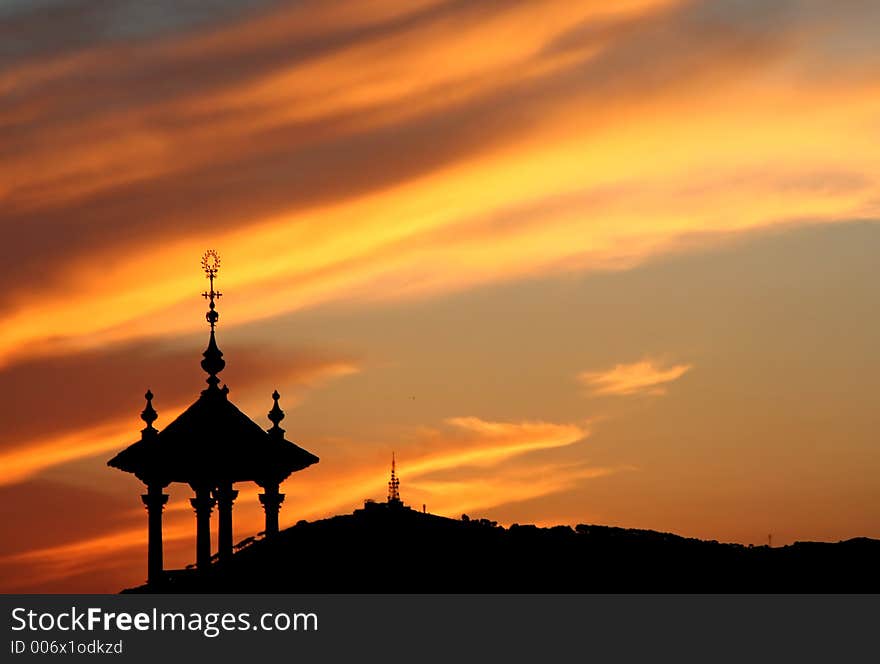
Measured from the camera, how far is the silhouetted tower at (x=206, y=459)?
97.5 m

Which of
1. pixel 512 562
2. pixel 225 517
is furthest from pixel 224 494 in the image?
pixel 512 562

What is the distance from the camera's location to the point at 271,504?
324ft

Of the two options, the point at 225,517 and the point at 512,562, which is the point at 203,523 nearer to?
the point at 225,517

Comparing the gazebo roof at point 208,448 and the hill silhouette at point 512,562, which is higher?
the gazebo roof at point 208,448

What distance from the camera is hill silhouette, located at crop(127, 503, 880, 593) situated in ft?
303

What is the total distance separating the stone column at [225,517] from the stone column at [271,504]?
105 centimetres

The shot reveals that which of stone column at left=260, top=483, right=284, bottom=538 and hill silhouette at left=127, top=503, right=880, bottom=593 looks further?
stone column at left=260, top=483, right=284, bottom=538

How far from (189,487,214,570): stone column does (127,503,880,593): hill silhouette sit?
1872mm

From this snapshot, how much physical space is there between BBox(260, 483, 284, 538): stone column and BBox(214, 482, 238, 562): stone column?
1.05 metres

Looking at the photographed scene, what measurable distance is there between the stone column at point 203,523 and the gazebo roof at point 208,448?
13.4 inches

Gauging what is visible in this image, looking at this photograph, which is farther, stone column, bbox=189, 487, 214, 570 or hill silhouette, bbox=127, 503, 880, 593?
stone column, bbox=189, 487, 214, 570

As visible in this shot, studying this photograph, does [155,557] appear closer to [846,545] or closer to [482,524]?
[482,524]

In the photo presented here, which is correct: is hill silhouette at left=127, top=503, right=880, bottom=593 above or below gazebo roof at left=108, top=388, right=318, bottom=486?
below

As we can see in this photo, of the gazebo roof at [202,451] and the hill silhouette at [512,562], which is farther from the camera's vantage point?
the gazebo roof at [202,451]
